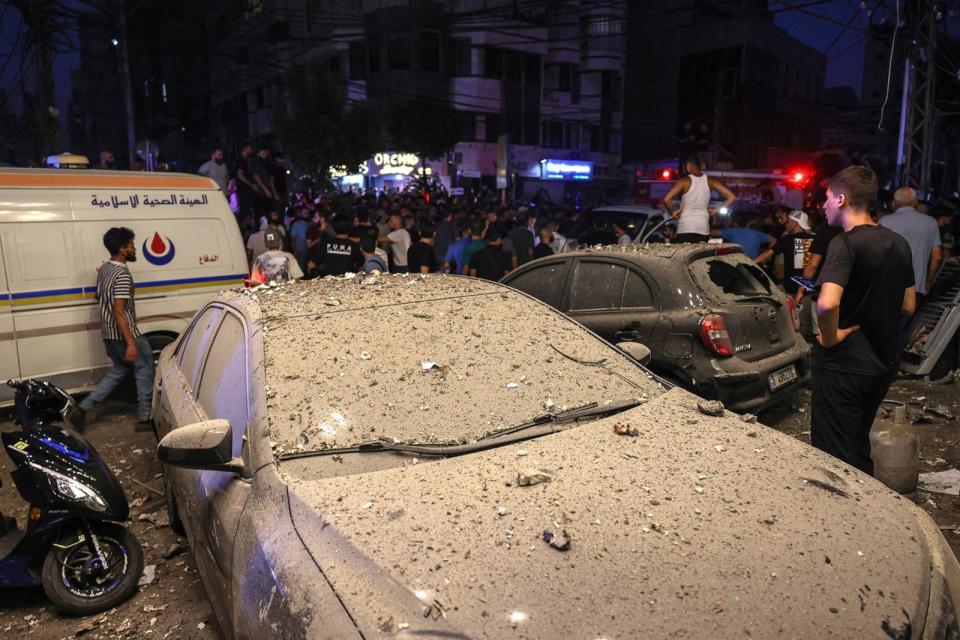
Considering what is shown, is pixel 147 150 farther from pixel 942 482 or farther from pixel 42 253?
pixel 942 482

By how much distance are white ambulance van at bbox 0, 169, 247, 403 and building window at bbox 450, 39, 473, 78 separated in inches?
1378

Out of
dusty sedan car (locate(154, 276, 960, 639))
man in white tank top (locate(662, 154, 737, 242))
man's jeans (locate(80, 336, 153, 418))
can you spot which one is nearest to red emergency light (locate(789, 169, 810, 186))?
man in white tank top (locate(662, 154, 737, 242))

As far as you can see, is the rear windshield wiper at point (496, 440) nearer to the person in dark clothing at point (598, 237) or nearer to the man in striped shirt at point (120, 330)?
the man in striped shirt at point (120, 330)

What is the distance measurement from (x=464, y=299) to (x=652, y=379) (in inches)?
42.4

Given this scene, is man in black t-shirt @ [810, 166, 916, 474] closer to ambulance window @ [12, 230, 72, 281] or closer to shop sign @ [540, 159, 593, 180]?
ambulance window @ [12, 230, 72, 281]

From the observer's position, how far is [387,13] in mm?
38000

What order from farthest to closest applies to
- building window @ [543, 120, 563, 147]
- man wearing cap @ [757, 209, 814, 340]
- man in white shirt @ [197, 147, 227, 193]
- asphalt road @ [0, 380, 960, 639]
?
building window @ [543, 120, 563, 147] → man in white shirt @ [197, 147, 227, 193] → man wearing cap @ [757, 209, 814, 340] → asphalt road @ [0, 380, 960, 639]

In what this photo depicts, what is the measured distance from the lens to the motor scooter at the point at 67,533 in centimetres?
342

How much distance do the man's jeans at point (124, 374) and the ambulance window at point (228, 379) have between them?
338 cm

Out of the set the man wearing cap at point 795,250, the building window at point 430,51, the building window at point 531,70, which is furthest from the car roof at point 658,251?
the building window at point 531,70

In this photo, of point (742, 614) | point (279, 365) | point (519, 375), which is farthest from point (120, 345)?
point (742, 614)

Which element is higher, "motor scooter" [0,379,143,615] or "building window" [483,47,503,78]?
"building window" [483,47,503,78]

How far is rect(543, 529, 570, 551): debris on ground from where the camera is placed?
2.08 m

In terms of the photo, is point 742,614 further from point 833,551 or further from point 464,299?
point 464,299
